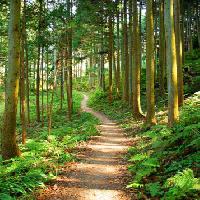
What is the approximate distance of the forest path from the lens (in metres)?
7.84

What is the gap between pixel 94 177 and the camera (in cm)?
938

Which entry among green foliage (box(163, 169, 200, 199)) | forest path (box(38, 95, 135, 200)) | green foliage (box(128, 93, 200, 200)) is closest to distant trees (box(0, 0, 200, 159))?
forest path (box(38, 95, 135, 200))

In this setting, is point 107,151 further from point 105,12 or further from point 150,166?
point 105,12

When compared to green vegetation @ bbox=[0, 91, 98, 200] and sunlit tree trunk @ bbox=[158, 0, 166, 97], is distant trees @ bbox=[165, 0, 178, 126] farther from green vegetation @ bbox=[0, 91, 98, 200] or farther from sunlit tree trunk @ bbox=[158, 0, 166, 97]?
sunlit tree trunk @ bbox=[158, 0, 166, 97]

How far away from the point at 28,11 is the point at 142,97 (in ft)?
44.3

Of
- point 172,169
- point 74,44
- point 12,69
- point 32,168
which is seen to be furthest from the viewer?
point 74,44

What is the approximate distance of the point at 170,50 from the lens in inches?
519

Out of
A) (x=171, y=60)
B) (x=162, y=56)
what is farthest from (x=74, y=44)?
(x=171, y=60)

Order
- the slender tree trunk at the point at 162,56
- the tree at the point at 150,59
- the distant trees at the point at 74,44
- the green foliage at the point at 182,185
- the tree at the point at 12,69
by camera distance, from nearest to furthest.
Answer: the green foliage at the point at 182,185, the tree at the point at 12,69, the distant trees at the point at 74,44, the tree at the point at 150,59, the slender tree trunk at the point at 162,56

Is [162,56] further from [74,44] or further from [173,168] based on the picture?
[173,168]

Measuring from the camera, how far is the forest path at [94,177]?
7.84 m

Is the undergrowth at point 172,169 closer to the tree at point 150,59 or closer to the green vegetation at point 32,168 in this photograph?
the green vegetation at point 32,168

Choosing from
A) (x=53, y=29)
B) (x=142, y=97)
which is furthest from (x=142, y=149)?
(x=142, y=97)

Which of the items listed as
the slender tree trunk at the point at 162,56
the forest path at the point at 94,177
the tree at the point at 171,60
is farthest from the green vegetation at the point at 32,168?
the slender tree trunk at the point at 162,56
